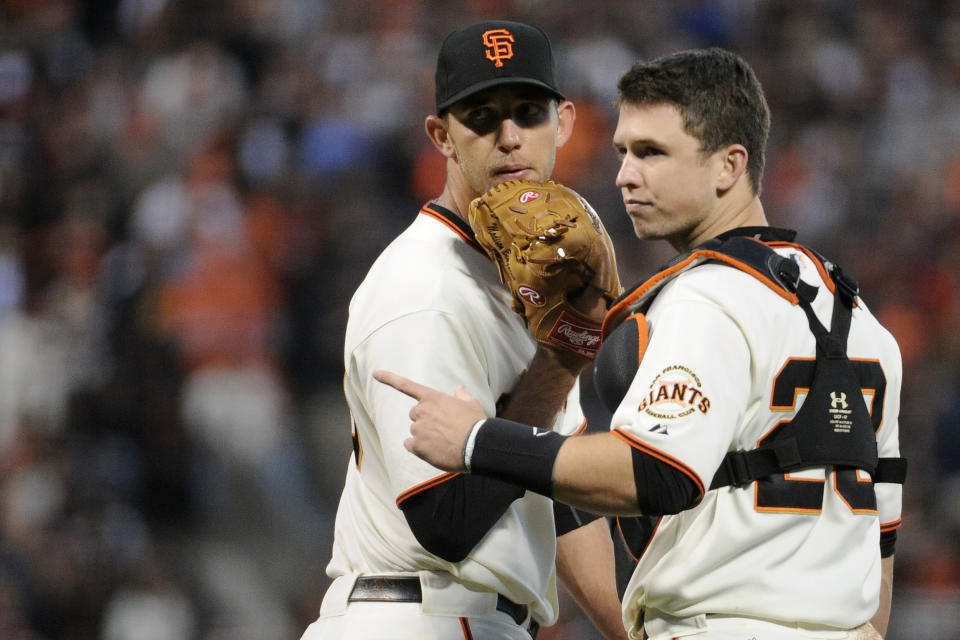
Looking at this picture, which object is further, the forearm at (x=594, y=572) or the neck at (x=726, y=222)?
the forearm at (x=594, y=572)

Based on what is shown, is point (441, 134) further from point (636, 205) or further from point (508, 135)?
point (636, 205)

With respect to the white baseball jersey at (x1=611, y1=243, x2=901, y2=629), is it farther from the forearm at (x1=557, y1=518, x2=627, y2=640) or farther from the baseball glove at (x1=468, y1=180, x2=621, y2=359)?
the forearm at (x1=557, y1=518, x2=627, y2=640)

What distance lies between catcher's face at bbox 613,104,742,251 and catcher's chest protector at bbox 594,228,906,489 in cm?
14

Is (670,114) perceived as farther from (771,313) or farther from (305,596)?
(305,596)

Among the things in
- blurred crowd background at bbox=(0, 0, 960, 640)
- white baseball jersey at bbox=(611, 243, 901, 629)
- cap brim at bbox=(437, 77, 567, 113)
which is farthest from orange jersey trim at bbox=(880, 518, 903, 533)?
blurred crowd background at bbox=(0, 0, 960, 640)

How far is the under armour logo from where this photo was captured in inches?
108

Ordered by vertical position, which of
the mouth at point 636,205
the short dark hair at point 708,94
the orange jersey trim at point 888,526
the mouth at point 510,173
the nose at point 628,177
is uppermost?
the short dark hair at point 708,94

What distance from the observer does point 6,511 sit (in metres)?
7.90

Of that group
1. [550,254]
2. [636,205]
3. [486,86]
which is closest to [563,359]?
[550,254]

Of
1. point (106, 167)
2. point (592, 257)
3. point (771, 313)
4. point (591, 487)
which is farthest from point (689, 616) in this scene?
point (106, 167)

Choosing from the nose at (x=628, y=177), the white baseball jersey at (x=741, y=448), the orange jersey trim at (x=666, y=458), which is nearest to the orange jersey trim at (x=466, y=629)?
the white baseball jersey at (x=741, y=448)

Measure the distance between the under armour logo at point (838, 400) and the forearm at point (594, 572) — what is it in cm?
119

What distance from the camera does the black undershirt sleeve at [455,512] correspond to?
302cm

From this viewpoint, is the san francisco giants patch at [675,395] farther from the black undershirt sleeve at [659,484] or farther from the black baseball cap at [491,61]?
the black baseball cap at [491,61]
